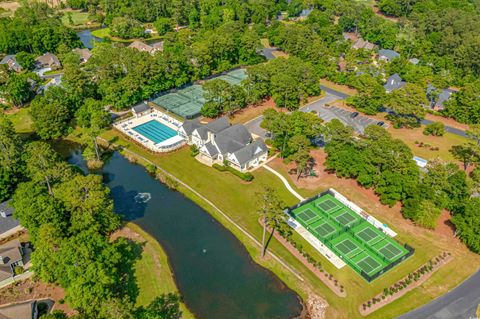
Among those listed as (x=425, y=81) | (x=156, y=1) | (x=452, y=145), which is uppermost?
(x=156, y=1)

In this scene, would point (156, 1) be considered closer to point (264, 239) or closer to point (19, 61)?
point (19, 61)

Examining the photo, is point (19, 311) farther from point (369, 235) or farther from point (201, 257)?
point (369, 235)

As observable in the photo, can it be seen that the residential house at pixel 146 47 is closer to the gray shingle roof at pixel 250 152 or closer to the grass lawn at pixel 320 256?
the grass lawn at pixel 320 256

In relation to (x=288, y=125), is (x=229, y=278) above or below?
below

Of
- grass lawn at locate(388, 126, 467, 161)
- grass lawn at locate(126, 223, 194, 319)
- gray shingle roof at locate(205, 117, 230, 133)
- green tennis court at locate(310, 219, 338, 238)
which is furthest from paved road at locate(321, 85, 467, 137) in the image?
grass lawn at locate(126, 223, 194, 319)

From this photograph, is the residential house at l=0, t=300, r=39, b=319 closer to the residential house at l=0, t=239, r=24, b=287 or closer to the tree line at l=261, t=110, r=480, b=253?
the residential house at l=0, t=239, r=24, b=287

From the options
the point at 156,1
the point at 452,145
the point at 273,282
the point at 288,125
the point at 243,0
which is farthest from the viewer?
the point at 243,0

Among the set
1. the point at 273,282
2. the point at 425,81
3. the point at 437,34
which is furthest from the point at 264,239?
the point at 437,34
